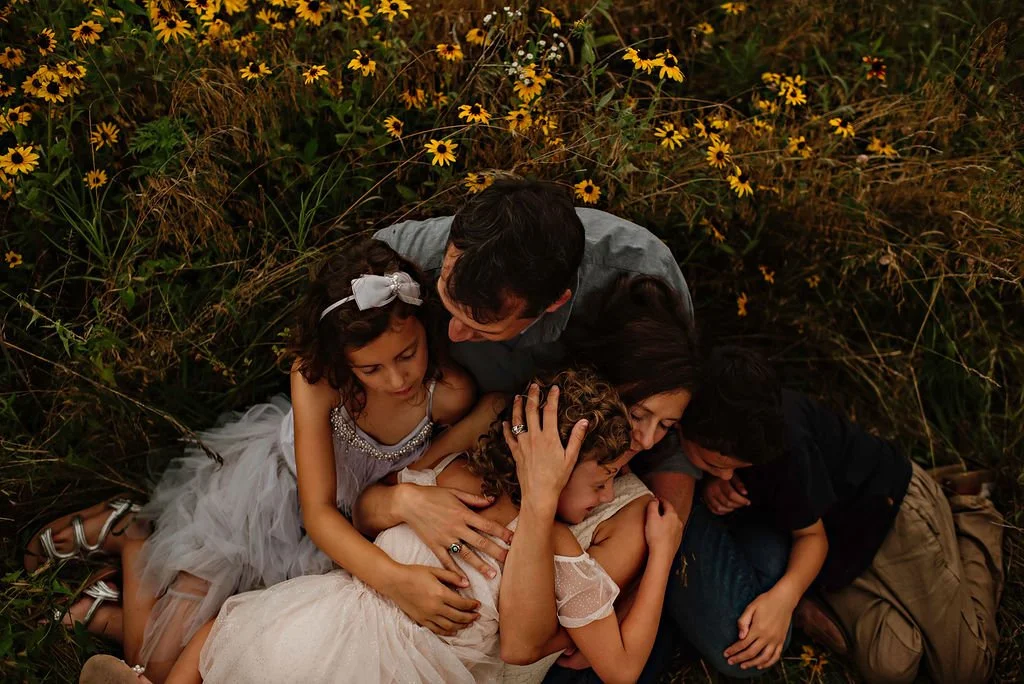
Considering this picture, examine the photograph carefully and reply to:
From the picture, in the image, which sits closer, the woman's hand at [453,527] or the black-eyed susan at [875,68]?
the woman's hand at [453,527]

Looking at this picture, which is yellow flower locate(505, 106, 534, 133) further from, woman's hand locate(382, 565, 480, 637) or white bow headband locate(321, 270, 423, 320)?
woman's hand locate(382, 565, 480, 637)

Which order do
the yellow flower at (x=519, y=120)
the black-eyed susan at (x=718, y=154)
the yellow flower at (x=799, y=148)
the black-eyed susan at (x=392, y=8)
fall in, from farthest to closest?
1. the yellow flower at (x=799, y=148)
2. the black-eyed susan at (x=718, y=154)
3. the yellow flower at (x=519, y=120)
4. the black-eyed susan at (x=392, y=8)

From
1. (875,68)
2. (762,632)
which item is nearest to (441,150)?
(875,68)

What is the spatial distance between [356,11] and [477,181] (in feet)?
2.11

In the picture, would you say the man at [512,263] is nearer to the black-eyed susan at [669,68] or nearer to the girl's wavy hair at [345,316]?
the girl's wavy hair at [345,316]

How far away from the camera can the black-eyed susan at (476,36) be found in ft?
8.49

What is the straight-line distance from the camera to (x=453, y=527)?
228cm

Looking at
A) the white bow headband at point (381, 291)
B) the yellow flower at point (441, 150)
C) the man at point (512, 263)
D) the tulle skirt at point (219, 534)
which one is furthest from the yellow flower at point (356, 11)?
the tulle skirt at point (219, 534)

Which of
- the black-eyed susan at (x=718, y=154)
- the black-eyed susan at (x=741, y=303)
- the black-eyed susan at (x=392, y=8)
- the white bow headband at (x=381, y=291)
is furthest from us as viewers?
the black-eyed susan at (x=741, y=303)

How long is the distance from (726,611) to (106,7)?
8.33ft

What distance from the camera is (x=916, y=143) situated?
10.4 feet

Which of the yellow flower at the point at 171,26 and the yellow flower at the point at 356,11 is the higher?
the yellow flower at the point at 171,26

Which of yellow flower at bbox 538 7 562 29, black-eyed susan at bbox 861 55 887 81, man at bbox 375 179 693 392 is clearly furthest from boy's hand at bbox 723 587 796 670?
yellow flower at bbox 538 7 562 29

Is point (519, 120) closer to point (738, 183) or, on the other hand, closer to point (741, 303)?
point (738, 183)
